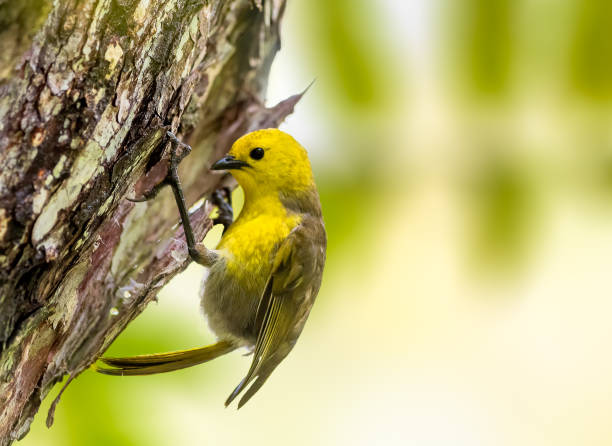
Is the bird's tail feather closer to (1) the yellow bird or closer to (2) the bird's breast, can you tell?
(1) the yellow bird

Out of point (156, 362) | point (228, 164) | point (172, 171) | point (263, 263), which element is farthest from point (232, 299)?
point (172, 171)

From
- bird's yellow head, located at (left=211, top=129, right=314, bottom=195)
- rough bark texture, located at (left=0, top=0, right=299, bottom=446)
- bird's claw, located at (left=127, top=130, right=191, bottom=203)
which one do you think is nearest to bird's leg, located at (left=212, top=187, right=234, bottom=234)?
bird's yellow head, located at (left=211, top=129, right=314, bottom=195)

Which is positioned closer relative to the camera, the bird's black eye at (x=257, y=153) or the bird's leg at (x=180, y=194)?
the bird's leg at (x=180, y=194)

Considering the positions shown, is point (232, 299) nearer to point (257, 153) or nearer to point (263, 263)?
point (263, 263)

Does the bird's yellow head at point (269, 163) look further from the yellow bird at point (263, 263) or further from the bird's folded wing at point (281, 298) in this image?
the bird's folded wing at point (281, 298)

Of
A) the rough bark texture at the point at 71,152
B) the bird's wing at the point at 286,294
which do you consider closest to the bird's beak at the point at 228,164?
the bird's wing at the point at 286,294
